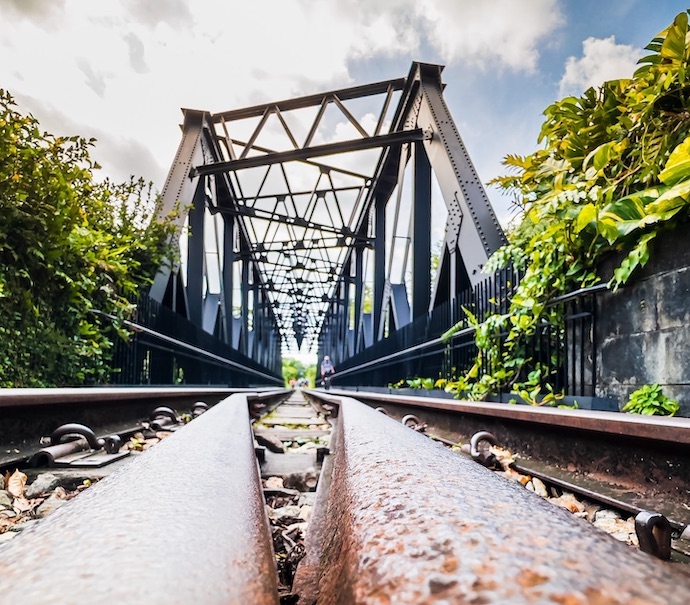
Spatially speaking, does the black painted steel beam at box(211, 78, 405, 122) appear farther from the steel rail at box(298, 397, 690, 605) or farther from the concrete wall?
the steel rail at box(298, 397, 690, 605)

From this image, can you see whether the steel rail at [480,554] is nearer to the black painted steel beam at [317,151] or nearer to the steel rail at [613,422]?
the steel rail at [613,422]

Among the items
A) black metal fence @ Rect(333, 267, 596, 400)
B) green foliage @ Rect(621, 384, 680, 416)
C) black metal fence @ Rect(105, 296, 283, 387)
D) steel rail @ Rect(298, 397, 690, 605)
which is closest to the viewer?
steel rail @ Rect(298, 397, 690, 605)

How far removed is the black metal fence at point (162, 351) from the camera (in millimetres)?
5527

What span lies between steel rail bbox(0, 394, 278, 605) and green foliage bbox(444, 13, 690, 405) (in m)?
2.58

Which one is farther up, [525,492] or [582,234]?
[582,234]

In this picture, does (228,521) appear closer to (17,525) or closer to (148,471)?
(148,471)

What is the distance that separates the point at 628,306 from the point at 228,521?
296 cm

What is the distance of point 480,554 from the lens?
0.32 m

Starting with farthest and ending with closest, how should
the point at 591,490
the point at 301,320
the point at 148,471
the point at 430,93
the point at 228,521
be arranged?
the point at 301,320 → the point at 430,93 → the point at 591,490 → the point at 148,471 → the point at 228,521

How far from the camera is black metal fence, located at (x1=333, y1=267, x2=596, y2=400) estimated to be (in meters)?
3.27

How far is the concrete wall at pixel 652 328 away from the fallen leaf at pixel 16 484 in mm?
2648

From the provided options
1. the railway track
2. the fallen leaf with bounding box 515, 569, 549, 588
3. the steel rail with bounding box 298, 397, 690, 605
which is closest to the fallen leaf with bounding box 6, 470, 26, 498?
the railway track

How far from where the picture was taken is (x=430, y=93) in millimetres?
7555

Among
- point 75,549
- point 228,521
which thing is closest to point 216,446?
point 228,521
